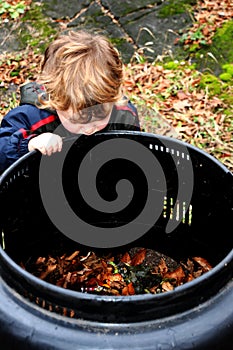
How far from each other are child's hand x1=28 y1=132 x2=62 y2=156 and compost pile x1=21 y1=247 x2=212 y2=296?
570mm

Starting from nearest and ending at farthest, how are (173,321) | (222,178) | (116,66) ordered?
(173,321) → (222,178) → (116,66)

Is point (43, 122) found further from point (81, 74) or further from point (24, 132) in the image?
point (81, 74)

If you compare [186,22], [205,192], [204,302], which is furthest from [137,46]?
[204,302]

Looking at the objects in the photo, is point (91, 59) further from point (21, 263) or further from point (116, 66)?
point (21, 263)

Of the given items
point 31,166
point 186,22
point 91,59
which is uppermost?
point 91,59

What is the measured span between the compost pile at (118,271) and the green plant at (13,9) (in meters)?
2.42

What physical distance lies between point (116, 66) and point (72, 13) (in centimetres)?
222

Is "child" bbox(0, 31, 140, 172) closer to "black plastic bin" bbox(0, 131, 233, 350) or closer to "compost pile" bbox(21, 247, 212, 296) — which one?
"black plastic bin" bbox(0, 131, 233, 350)

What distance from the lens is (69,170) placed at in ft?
8.24

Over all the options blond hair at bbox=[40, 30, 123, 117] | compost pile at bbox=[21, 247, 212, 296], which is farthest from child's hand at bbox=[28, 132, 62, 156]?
compost pile at bbox=[21, 247, 212, 296]

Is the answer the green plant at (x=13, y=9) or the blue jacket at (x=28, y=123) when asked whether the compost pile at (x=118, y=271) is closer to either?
the blue jacket at (x=28, y=123)

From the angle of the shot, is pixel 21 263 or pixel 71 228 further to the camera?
pixel 71 228

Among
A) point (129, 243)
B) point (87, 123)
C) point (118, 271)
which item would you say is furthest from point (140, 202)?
point (87, 123)

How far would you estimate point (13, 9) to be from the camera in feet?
14.7
